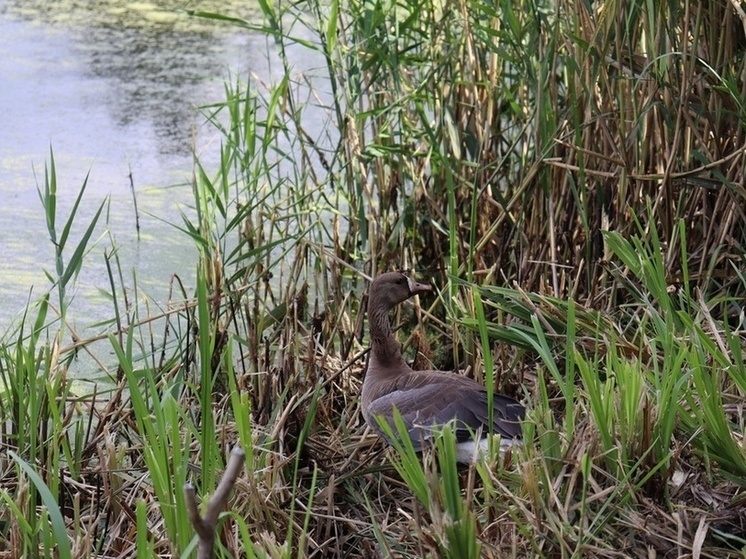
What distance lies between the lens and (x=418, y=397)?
226cm

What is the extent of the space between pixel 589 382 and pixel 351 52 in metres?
→ 1.52

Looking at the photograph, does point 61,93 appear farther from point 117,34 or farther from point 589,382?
point 589,382

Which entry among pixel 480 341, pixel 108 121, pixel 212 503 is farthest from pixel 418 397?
pixel 108 121

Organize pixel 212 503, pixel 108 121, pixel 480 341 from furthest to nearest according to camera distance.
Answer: pixel 108 121
pixel 480 341
pixel 212 503

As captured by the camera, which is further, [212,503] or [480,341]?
[480,341]

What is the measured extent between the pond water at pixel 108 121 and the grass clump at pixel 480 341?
41 centimetres

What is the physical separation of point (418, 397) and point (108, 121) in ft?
9.69

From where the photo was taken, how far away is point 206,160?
4449 millimetres

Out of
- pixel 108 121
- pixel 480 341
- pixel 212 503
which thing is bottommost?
pixel 480 341

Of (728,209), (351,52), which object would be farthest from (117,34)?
(728,209)

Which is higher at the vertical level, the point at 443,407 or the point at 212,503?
the point at 212,503

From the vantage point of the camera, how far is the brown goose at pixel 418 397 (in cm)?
207

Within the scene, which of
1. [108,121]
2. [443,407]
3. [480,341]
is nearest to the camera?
[443,407]

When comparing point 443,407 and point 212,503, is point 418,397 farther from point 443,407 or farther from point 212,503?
point 212,503
